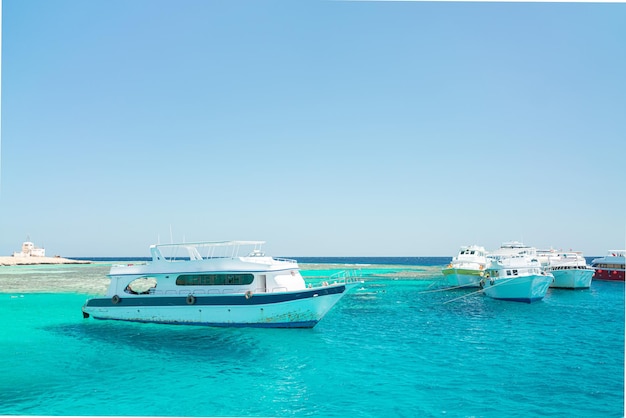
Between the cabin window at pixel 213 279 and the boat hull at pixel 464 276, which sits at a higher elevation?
the cabin window at pixel 213 279

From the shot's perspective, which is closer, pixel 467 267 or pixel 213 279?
pixel 213 279

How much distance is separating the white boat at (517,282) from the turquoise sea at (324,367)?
592 cm

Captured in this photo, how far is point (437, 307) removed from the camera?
28016 millimetres

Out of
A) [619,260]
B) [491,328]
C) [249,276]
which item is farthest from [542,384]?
[619,260]

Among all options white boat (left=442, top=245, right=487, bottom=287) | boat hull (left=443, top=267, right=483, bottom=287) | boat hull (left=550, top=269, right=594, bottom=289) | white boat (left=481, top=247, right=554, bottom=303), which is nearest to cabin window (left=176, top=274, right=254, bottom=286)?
white boat (left=481, top=247, right=554, bottom=303)

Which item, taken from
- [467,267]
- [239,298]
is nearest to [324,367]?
[239,298]

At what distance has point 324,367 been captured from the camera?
14.0 meters

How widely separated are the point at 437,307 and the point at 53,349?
21.8 m

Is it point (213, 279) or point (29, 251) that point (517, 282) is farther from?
point (29, 251)

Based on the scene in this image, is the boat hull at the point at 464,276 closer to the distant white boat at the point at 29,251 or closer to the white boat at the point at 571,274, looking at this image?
the white boat at the point at 571,274

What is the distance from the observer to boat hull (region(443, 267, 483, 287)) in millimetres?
41219

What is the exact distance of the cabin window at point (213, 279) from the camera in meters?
19.7

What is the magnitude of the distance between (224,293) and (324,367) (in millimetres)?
7423

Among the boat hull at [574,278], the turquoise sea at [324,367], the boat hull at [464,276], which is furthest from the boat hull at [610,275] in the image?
the turquoise sea at [324,367]
